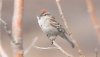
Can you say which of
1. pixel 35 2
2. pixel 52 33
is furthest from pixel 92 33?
pixel 52 33

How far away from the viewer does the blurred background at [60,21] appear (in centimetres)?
604

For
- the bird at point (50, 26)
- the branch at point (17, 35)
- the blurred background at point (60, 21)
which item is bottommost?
the branch at point (17, 35)

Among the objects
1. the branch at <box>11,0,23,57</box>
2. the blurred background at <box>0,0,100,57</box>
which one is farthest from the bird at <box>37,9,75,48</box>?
the blurred background at <box>0,0,100,57</box>

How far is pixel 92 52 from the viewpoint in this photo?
18.9 ft

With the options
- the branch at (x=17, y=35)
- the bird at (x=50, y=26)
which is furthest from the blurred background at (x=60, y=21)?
the branch at (x=17, y=35)

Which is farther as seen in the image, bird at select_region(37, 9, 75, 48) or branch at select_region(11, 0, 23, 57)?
bird at select_region(37, 9, 75, 48)

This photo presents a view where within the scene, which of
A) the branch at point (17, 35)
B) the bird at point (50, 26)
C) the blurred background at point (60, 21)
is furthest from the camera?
the blurred background at point (60, 21)

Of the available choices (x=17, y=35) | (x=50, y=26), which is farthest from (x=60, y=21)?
(x=17, y=35)

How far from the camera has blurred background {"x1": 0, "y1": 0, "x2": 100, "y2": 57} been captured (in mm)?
6035

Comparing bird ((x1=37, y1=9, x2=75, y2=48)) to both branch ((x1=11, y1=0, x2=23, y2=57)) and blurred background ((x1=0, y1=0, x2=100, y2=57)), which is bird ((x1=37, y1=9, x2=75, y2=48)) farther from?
blurred background ((x1=0, y1=0, x2=100, y2=57))

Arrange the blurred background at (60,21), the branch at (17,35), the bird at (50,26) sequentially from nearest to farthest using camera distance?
the branch at (17,35) < the bird at (50,26) < the blurred background at (60,21)

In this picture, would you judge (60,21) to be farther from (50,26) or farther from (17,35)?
(17,35)

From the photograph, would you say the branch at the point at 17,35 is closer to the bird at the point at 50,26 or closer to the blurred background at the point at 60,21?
the bird at the point at 50,26

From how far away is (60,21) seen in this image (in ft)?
22.0
